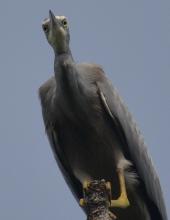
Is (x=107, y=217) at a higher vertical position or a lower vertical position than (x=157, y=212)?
higher

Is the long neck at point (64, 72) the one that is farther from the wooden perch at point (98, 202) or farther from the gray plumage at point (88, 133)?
the wooden perch at point (98, 202)

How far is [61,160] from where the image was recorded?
29.2 ft

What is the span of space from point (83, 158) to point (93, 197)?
2516mm

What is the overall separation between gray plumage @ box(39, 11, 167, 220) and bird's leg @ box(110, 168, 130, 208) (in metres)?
0.16

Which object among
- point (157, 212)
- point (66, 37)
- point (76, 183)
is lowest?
point (157, 212)

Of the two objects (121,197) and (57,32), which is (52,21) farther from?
(121,197)

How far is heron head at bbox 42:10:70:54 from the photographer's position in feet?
27.4

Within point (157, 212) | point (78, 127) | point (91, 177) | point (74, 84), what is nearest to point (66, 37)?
point (74, 84)

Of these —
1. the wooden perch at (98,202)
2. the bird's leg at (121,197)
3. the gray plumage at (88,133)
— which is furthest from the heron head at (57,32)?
the wooden perch at (98,202)

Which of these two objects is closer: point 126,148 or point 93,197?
point 93,197

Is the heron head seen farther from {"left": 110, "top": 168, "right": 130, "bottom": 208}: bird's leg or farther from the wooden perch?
the wooden perch

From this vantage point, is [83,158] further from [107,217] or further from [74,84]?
[107,217]

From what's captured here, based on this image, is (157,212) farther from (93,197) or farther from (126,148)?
(93,197)

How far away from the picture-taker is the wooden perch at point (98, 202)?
235 inches
